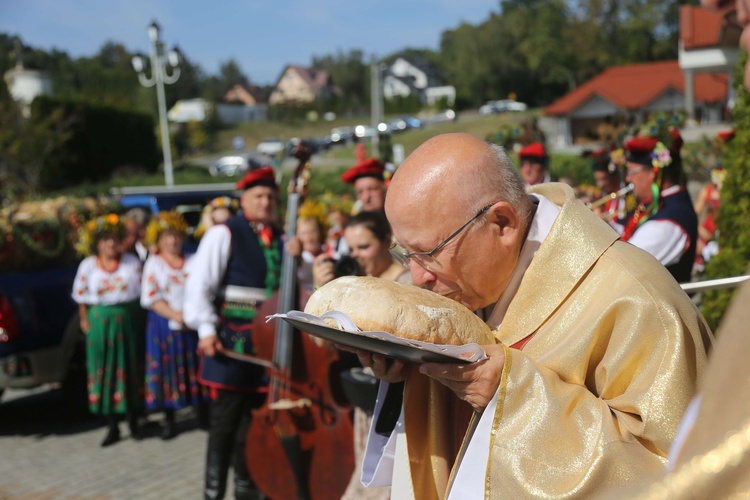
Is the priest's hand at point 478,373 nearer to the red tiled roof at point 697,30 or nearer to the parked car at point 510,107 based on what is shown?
the parked car at point 510,107

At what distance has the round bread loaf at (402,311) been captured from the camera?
5.67 feet

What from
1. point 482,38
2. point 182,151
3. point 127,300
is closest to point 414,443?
point 127,300

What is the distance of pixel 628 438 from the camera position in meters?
1.60

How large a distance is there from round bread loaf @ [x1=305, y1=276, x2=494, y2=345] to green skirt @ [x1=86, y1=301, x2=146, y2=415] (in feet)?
18.1

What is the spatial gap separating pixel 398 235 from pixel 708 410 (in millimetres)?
1357

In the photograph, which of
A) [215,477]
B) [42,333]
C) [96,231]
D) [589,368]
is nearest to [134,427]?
[42,333]

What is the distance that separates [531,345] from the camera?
1.85 metres

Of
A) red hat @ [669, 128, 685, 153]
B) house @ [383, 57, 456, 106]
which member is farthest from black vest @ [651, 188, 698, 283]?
house @ [383, 57, 456, 106]

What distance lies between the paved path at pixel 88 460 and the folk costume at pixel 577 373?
4.06 m

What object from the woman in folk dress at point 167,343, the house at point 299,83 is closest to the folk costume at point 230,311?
the woman in folk dress at point 167,343

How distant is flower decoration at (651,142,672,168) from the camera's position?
4.39m

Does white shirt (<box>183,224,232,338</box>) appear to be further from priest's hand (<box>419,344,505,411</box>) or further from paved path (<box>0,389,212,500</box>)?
priest's hand (<box>419,344,505,411</box>)

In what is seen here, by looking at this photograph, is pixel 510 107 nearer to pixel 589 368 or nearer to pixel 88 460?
pixel 88 460

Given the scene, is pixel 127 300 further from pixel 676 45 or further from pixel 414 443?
pixel 676 45
